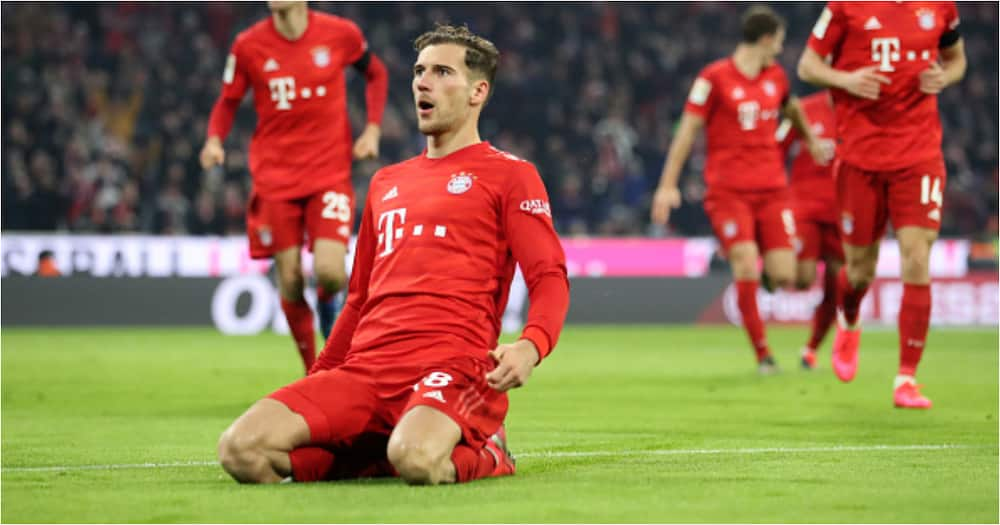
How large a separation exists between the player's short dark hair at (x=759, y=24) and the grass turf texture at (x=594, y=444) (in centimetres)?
253

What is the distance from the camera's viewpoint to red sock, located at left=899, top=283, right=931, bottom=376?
28.8ft

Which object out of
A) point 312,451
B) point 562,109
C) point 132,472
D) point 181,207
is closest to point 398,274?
point 312,451

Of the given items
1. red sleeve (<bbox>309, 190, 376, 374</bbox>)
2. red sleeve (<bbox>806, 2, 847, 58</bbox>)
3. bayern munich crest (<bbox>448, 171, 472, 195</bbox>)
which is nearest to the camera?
bayern munich crest (<bbox>448, 171, 472, 195</bbox>)

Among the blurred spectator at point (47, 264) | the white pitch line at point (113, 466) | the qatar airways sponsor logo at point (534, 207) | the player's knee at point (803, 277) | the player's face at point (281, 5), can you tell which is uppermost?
the player's face at point (281, 5)

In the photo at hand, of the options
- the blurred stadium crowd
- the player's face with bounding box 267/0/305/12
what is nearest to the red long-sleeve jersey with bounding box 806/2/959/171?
the player's face with bounding box 267/0/305/12

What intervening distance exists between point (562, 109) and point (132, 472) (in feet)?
62.6

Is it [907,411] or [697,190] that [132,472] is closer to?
[907,411]

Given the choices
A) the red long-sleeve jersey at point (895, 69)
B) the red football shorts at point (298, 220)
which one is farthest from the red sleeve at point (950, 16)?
the red football shorts at point (298, 220)

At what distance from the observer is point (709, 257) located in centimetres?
2028

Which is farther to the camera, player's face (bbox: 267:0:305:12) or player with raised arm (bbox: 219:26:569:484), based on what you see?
player's face (bbox: 267:0:305:12)

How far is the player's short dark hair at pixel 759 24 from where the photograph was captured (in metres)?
12.1

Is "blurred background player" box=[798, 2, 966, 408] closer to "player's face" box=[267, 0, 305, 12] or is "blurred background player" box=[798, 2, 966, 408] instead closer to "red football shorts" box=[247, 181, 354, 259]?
"red football shorts" box=[247, 181, 354, 259]

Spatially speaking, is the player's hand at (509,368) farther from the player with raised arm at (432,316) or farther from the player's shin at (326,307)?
the player's shin at (326,307)

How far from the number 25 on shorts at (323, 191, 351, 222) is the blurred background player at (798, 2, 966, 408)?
111 inches
